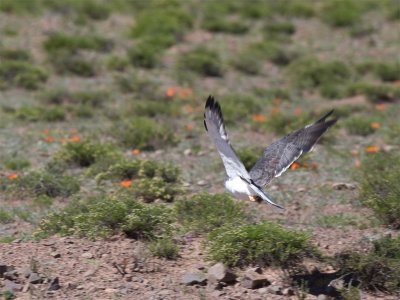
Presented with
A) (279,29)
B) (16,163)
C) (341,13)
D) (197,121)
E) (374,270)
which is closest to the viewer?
(374,270)

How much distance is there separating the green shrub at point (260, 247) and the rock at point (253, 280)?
0.17 meters

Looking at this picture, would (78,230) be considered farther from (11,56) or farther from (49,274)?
(11,56)

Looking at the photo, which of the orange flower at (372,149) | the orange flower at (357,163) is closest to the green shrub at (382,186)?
the orange flower at (357,163)

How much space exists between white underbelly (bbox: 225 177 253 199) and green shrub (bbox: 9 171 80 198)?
2978 mm

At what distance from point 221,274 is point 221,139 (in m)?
1.13

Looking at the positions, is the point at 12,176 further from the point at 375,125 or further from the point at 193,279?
the point at 375,125

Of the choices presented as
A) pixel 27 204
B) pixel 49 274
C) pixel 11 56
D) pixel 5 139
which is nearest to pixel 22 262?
pixel 49 274

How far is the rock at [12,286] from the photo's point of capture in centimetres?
681

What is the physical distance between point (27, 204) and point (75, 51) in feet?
27.0

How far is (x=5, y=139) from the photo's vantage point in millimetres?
12102

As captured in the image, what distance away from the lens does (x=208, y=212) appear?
8492mm

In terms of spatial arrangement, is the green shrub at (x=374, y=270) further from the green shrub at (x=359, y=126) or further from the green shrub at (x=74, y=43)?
the green shrub at (x=74, y=43)

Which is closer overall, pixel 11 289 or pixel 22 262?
pixel 11 289

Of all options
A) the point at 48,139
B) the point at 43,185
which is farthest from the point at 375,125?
the point at 43,185
